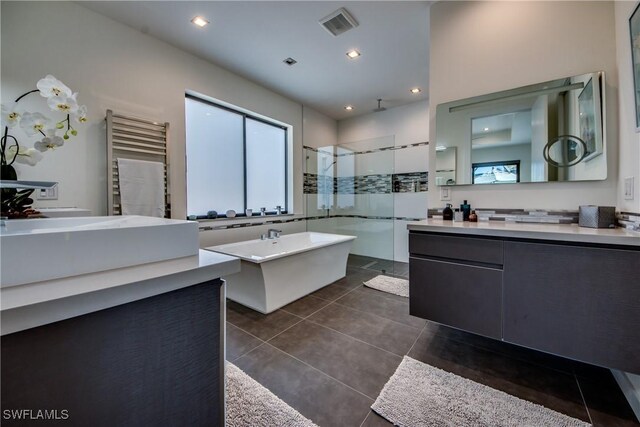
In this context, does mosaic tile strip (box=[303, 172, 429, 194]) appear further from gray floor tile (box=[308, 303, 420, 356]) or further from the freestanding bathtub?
gray floor tile (box=[308, 303, 420, 356])

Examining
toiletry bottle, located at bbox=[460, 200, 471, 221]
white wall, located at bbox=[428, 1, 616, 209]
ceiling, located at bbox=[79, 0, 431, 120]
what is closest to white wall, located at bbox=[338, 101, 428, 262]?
ceiling, located at bbox=[79, 0, 431, 120]

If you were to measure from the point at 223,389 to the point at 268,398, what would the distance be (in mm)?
774

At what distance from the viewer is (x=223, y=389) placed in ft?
2.70

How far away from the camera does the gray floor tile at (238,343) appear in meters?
1.85

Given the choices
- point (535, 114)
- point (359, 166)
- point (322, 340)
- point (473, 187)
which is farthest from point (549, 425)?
point (359, 166)

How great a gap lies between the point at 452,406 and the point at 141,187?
9.42 ft

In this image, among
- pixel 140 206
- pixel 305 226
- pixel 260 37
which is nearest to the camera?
pixel 140 206

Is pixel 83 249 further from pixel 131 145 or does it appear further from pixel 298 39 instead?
pixel 298 39

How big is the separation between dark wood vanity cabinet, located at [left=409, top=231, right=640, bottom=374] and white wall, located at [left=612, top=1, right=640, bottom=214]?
47 centimetres

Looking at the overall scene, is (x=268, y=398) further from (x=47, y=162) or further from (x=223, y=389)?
(x=47, y=162)

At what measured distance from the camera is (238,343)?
1.97 m

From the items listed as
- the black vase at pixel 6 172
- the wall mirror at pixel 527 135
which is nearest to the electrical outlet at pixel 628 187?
the wall mirror at pixel 527 135

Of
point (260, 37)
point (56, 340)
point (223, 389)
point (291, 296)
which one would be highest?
point (260, 37)

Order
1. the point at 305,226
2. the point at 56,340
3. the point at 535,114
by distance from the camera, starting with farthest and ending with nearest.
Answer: the point at 305,226, the point at 535,114, the point at 56,340
